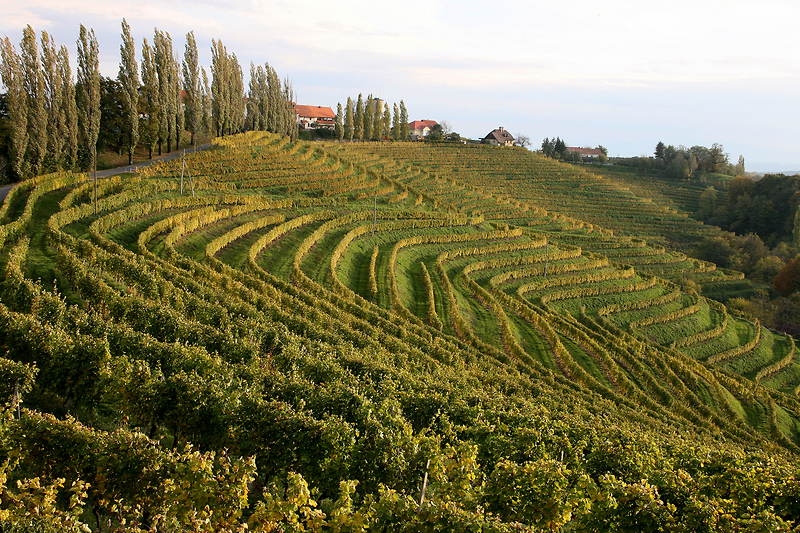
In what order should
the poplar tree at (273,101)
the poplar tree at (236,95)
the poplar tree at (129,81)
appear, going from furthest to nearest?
the poplar tree at (273,101) < the poplar tree at (236,95) < the poplar tree at (129,81)

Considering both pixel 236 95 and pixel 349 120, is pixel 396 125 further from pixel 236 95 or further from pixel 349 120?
pixel 236 95

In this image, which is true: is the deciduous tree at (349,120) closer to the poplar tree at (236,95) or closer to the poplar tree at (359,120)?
the poplar tree at (359,120)

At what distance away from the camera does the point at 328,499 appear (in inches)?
555

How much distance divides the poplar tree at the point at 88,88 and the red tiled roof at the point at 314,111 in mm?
103374

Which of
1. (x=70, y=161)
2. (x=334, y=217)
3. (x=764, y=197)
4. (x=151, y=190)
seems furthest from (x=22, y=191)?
(x=764, y=197)

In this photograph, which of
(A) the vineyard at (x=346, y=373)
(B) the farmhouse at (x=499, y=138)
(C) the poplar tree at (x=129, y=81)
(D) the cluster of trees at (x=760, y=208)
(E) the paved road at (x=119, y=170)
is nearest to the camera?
(A) the vineyard at (x=346, y=373)

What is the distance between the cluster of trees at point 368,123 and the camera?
124875 millimetres

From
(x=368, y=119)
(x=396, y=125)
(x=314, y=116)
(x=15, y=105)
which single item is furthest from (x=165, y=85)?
(x=314, y=116)

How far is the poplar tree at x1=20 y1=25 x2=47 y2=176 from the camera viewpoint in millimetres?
48375

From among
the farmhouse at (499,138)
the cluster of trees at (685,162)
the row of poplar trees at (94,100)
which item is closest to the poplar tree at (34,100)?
the row of poplar trees at (94,100)

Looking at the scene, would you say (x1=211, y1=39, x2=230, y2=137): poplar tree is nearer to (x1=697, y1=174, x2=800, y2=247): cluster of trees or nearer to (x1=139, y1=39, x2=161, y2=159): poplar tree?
(x1=139, y1=39, x2=161, y2=159): poplar tree

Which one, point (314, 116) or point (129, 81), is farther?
point (314, 116)

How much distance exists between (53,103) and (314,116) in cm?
11503

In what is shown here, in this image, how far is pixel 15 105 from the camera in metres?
46.2
